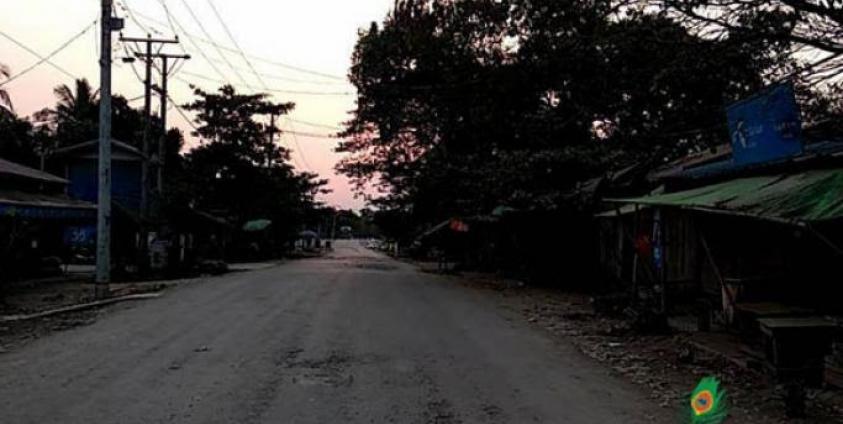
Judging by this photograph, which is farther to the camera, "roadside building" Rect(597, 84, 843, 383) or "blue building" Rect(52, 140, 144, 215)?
"blue building" Rect(52, 140, 144, 215)

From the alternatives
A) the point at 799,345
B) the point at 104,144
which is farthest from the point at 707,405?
the point at 104,144

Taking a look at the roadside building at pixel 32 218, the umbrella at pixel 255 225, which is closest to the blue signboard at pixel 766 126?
the roadside building at pixel 32 218

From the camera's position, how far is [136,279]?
28.4m

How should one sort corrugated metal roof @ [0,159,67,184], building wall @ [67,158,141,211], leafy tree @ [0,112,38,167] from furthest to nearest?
leafy tree @ [0,112,38,167] → building wall @ [67,158,141,211] → corrugated metal roof @ [0,159,67,184]

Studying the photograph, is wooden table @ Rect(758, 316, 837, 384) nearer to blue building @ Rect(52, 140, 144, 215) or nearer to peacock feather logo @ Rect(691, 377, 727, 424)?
peacock feather logo @ Rect(691, 377, 727, 424)

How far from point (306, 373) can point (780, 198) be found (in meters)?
5.33

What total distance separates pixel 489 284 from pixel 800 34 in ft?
68.2

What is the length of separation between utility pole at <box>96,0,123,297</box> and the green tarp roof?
13366 millimetres

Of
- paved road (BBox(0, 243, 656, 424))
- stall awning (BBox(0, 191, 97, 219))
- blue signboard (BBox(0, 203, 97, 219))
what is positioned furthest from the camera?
stall awning (BBox(0, 191, 97, 219))

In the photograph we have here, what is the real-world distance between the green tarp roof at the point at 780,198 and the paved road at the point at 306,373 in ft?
7.33

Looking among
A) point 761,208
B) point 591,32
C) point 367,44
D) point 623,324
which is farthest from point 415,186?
point 761,208

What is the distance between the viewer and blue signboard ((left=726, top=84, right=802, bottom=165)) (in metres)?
9.22

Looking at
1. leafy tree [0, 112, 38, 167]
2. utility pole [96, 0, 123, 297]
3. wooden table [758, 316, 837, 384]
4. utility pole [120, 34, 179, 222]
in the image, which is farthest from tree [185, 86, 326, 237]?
wooden table [758, 316, 837, 384]

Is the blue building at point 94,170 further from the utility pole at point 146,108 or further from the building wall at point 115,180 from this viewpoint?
the utility pole at point 146,108
